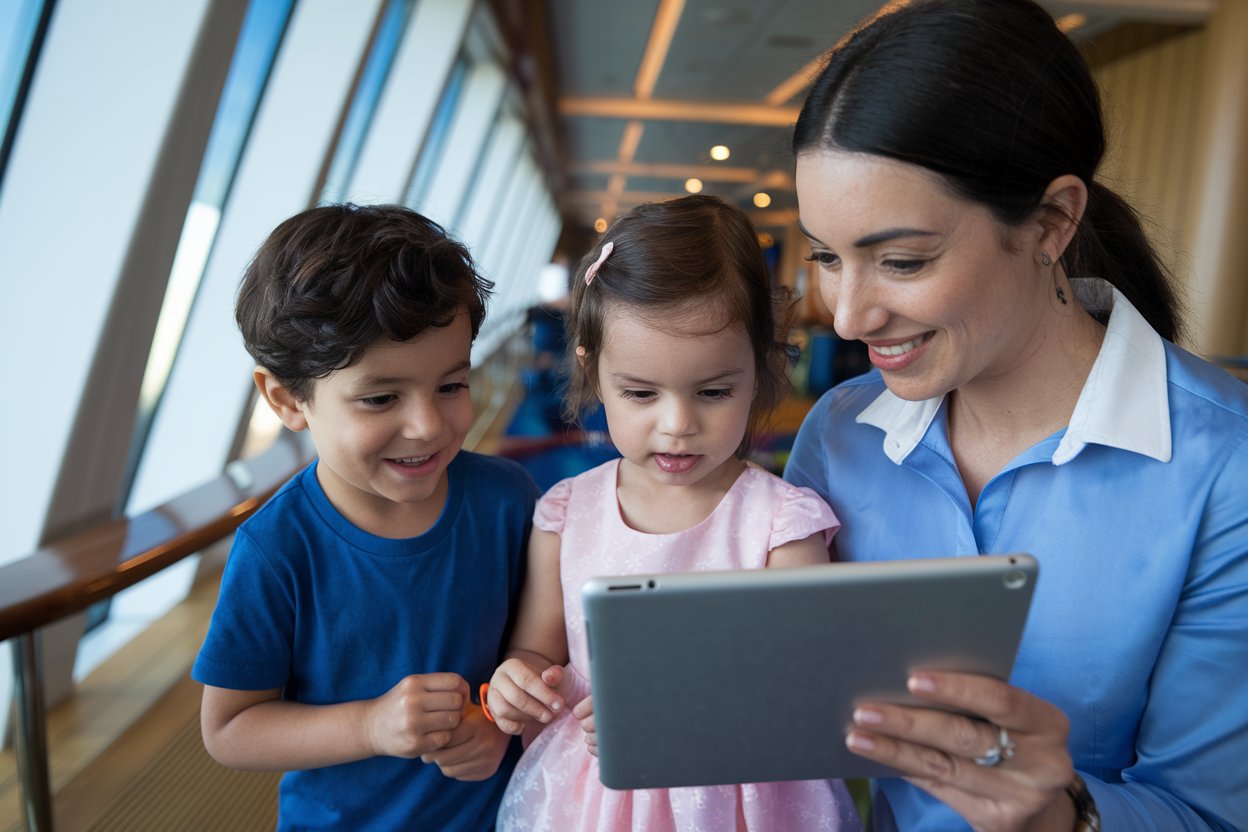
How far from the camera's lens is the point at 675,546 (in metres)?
1.33

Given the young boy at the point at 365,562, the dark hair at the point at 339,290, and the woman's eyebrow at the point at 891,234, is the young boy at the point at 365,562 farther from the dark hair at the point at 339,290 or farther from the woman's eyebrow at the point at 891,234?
the woman's eyebrow at the point at 891,234

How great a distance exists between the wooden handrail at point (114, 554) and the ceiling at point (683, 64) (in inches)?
110

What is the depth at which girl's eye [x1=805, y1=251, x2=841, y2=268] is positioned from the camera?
3.95 feet

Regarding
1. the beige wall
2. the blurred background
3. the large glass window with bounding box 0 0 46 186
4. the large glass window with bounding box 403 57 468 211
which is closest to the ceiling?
the blurred background

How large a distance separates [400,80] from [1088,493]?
6.05m

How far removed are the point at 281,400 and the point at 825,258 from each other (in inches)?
32.4

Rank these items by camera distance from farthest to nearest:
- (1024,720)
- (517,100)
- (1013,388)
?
(517,100)
(1013,388)
(1024,720)

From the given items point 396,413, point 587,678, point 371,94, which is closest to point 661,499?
point 587,678

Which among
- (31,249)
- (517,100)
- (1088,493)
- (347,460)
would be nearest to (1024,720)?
(1088,493)

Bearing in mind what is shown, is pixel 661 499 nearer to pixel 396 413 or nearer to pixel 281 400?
pixel 396 413

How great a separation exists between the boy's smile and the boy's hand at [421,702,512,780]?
33cm

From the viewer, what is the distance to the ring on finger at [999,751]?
35.8 inches

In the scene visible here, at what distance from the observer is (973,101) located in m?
1.09

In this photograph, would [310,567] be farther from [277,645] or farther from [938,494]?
[938,494]
